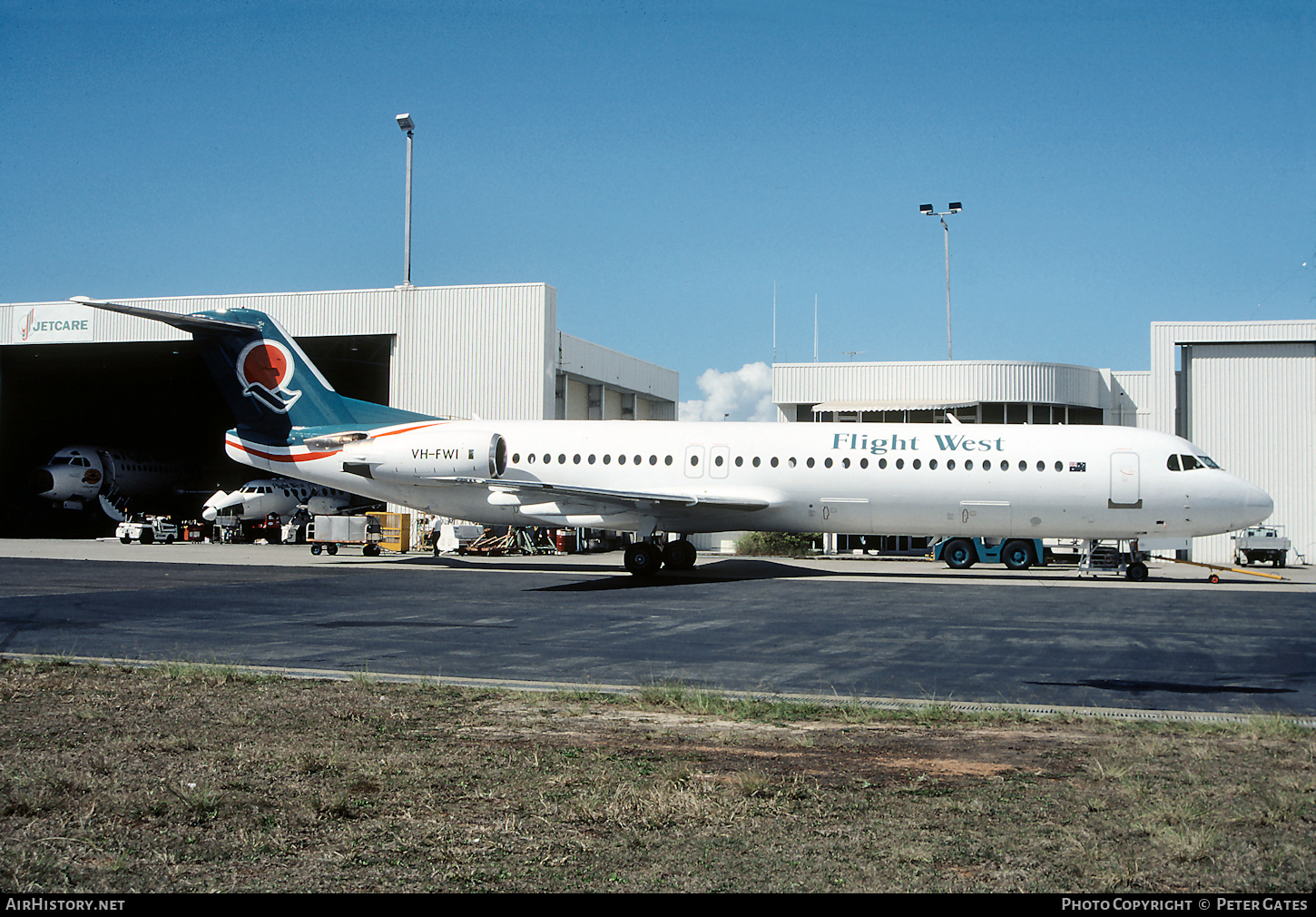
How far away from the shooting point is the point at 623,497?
79.9 ft

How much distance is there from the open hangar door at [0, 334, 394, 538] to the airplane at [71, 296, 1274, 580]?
1347 centimetres

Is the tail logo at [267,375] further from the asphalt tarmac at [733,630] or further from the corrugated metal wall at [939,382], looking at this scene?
the corrugated metal wall at [939,382]

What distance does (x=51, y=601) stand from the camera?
16.8 meters

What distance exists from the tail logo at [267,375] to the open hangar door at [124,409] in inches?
501

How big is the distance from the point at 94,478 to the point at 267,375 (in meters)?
27.3

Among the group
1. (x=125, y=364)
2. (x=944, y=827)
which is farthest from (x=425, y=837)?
(x=125, y=364)

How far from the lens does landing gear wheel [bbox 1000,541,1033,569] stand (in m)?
30.3

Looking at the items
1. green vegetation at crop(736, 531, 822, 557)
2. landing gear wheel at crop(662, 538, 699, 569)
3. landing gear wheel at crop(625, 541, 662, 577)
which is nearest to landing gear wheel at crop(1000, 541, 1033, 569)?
green vegetation at crop(736, 531, 822, 557)

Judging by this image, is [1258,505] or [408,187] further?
[408,187]

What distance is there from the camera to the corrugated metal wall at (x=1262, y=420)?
3812 cm

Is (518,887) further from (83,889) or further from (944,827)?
(944,827)

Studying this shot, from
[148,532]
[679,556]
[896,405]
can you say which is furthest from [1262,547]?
[148,532]

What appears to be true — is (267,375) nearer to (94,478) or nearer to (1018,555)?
(1018,555)

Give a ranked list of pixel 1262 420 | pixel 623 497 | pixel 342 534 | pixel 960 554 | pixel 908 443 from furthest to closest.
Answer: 1. pixel 1262 420
2. pixel 342 534
3. pixel 960 554
4. pixel 908 443
5. pixel 623 497
